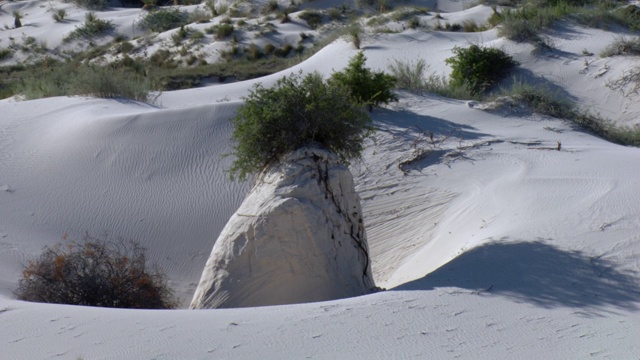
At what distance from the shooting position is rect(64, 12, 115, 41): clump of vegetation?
3306 cm

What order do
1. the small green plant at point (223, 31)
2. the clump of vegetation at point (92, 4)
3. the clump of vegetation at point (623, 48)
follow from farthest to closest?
the clump of vegetation at point (92, 4) → the small green plant at point (223, 31) → the clump of vegetation at point (623, 48)

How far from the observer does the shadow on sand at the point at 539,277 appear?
264 inches

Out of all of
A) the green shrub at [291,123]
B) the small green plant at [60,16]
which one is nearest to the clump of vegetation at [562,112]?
the green shrub at [291,123]

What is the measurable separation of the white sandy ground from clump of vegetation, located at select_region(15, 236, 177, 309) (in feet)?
1.03

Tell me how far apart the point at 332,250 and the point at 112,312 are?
2.27 meters

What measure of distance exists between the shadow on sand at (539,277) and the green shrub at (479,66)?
10598mm

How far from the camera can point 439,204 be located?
414 inches

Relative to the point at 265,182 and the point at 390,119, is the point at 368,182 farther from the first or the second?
the point at 265,182

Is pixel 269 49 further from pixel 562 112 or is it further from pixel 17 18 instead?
pixel 562 112

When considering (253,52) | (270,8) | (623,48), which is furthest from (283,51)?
(623,48)

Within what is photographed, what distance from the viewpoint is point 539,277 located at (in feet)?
23.5

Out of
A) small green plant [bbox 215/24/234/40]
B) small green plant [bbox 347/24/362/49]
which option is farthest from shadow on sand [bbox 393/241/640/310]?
small green plant [bbox 215/24/234/40]

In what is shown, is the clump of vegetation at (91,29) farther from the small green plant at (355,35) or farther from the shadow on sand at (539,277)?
the shadow on sand at (539,277)

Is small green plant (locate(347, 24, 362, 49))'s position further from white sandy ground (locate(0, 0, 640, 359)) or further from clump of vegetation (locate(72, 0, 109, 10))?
clump of vegetation (locate(72, 0, 109, 10))
